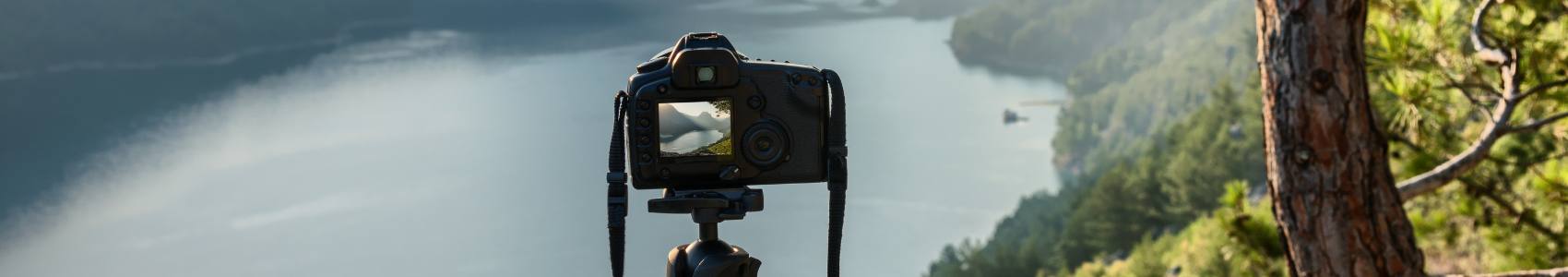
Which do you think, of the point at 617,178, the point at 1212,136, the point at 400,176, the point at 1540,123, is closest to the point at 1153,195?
the point at 1212,136

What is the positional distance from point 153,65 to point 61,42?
3.39ft

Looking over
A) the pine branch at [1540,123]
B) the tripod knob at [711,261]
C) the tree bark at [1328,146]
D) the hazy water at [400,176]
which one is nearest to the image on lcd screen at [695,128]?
the tripod knob at [711,261]

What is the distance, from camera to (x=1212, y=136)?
27.2 m

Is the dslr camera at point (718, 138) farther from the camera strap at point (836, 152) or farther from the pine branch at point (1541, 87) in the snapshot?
the pine branch at point (1541, 87)

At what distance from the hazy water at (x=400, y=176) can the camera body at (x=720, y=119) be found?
970 centimetres

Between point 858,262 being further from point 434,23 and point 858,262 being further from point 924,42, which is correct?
point 434,23

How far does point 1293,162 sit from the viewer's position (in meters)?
2.38

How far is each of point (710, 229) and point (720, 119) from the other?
13 cm

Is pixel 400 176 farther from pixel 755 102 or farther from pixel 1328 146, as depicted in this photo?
pixel 755 102

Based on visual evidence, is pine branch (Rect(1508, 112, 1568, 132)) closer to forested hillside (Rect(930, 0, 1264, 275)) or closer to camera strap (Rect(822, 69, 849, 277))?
camera strap (Rect(822, 69, 849, 277))

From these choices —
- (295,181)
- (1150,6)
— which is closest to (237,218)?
(295,181)

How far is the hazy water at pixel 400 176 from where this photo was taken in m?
15.0

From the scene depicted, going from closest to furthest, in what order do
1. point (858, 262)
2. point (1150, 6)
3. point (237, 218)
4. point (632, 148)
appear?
point (632, 148), point (237, 218), point (858, 262), point (1150, 6)

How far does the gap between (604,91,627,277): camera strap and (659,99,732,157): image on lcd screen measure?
0.15 ft
